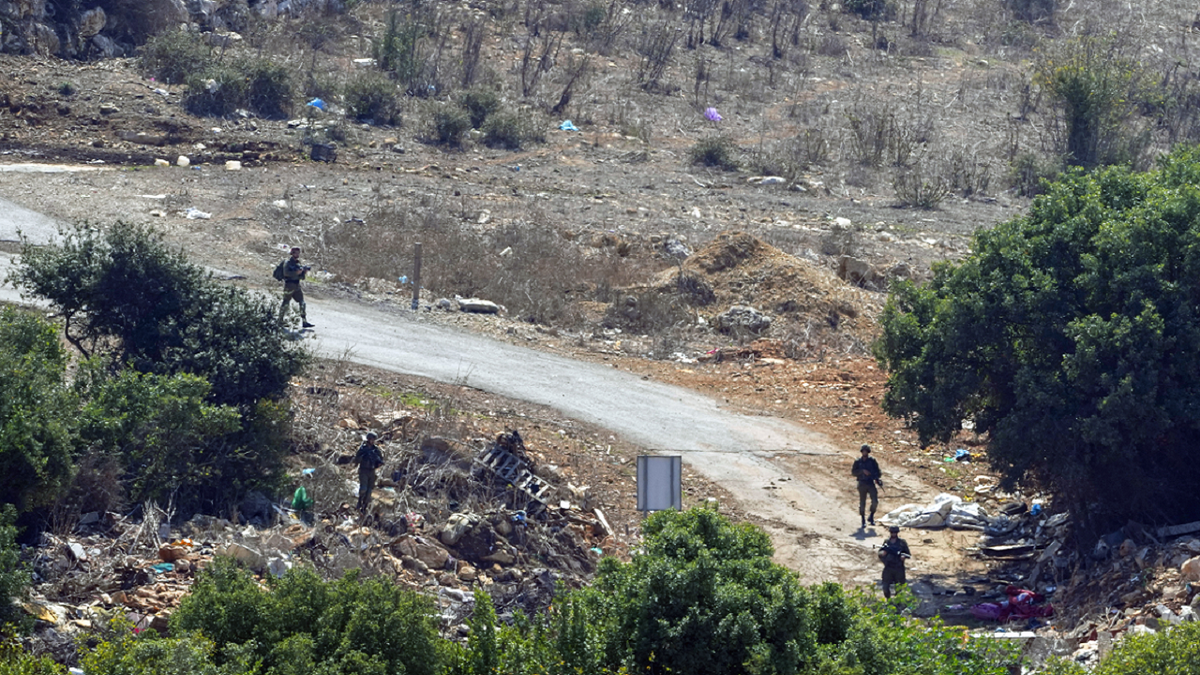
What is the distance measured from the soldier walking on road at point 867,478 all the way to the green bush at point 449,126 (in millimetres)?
20375

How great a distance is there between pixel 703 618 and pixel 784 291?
14827 millimetres

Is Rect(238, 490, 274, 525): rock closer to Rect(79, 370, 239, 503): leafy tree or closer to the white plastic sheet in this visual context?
Rect(79, 370, 239, 503): leafy tree

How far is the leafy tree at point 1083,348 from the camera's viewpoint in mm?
13766

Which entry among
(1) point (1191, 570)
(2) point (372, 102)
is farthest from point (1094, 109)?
(1) point (1191, 570)

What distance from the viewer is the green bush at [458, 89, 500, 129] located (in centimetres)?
3528

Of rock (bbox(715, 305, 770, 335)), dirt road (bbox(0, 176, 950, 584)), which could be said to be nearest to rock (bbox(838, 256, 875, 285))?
rock (bbox(715, 305, 770, 335))

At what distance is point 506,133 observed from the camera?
3450cm

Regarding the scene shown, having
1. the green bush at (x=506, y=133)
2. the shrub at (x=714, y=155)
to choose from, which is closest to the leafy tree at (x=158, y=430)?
the green bush at (x=506, y=133)

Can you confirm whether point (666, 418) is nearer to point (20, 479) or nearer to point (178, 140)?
point (20, 479)

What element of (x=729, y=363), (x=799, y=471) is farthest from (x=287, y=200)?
(x=799, y=471)

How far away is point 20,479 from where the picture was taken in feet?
38.8

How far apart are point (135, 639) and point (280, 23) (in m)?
33.2

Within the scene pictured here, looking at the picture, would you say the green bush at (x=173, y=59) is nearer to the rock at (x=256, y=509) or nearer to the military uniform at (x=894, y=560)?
the rock at (x=256, y=509)

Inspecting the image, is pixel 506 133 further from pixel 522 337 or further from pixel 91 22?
pixel 522 337
